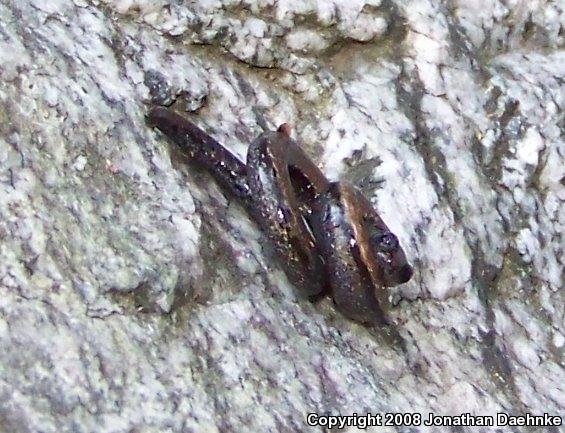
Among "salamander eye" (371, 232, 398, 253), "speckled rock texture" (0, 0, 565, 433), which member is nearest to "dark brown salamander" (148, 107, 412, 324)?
"salamander eye" (371, 232, 398, 253)

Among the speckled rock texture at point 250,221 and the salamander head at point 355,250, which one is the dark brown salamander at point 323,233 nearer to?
the salamander head at point 355,250

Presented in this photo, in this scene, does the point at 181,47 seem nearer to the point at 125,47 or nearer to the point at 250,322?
the point at 125,47

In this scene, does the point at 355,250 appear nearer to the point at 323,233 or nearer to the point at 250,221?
the point at 323,233

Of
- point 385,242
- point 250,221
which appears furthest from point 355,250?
point 250,221

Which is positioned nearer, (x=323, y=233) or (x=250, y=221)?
(x=323, y=233)

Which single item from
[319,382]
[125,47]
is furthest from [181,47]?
[319,382]

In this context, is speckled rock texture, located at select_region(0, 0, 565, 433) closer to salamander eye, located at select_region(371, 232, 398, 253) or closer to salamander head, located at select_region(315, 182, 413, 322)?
salamander head, located at select_region(315, 182, 413, 322)
